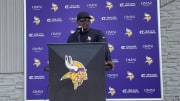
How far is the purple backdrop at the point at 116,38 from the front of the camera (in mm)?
6980

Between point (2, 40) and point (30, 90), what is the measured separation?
1109 millimetres

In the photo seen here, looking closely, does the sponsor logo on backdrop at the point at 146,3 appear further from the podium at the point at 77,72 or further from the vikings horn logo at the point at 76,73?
the vikings horn logo at the point at 76,73

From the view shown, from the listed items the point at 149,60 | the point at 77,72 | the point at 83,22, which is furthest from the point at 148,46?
the point at 77,72

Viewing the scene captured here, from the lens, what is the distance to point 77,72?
398 centimetres

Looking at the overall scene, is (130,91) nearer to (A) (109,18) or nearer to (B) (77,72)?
(A) (109,18)

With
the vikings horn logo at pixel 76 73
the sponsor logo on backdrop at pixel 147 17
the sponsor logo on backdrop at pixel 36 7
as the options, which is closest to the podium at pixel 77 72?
the vikings horn logo at pixel 76 73

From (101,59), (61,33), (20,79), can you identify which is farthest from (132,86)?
(101,59)

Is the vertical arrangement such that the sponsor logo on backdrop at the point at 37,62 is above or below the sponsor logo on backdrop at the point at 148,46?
below

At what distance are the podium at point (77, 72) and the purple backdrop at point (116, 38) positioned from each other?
3.00 metres

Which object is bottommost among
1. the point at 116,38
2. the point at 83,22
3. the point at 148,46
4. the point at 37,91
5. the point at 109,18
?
the point at 37,91

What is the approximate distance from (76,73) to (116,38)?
3.18m

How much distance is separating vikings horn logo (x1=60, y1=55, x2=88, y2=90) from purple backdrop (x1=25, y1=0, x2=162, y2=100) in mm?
3067

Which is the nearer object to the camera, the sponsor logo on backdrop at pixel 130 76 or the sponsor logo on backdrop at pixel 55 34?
the sponsor logo on backdrop at pixel 130 76

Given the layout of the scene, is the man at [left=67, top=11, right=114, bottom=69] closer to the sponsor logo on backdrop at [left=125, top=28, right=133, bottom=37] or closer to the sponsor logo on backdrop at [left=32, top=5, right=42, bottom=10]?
the sponsor logo on backdrop at [left=125, top=28, right=133, bottom=37]
